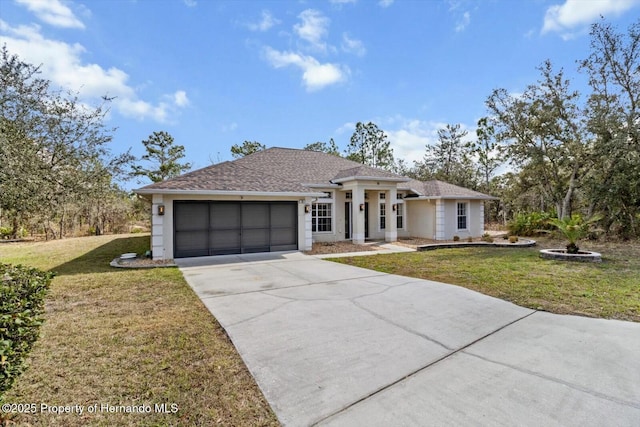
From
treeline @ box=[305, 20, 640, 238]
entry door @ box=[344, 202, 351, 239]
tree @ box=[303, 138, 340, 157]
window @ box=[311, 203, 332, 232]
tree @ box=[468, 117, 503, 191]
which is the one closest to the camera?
treeline @ box=[305, 20, 640, 238]

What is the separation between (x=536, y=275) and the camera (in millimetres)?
8484

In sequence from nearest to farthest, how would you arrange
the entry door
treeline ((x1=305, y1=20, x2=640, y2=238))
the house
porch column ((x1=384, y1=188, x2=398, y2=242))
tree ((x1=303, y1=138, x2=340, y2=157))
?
the house → treeline ((x1=305, y1=20, x2=640, y2=238)) → porch column ((x1=384, y1=188, x2=398, y2=242)) → the entry door → tree ((x1=303, y1=138, x2=340, y2=157))

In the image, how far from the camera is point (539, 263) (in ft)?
33.8

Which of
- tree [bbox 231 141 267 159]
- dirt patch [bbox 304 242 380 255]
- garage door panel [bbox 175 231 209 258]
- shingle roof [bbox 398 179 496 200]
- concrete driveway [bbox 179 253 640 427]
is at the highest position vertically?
tree [bbox 231 141 267 159]

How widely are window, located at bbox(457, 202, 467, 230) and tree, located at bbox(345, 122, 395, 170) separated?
18.5 meters

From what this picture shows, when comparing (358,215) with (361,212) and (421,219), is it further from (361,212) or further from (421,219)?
(421,219)

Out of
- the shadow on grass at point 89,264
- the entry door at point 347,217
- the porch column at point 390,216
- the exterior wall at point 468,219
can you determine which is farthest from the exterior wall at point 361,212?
the shadow on grass at point 89,264

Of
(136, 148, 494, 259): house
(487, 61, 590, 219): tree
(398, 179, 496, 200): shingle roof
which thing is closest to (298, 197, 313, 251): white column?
(136, 148, 494, 259): house

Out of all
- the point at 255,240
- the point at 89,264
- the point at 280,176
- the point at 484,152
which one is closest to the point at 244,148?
the point at 280,176

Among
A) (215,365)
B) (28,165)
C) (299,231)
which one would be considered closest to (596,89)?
(299,231)

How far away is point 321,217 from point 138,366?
43.0 feet

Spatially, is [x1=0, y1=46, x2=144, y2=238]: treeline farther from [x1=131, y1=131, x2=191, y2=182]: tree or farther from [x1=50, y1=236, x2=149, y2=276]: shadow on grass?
[x1=131, y1=131, x2=191, y2=182]: tree

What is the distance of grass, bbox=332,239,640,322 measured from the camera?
5.92 meters

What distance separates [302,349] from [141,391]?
1789 mm
